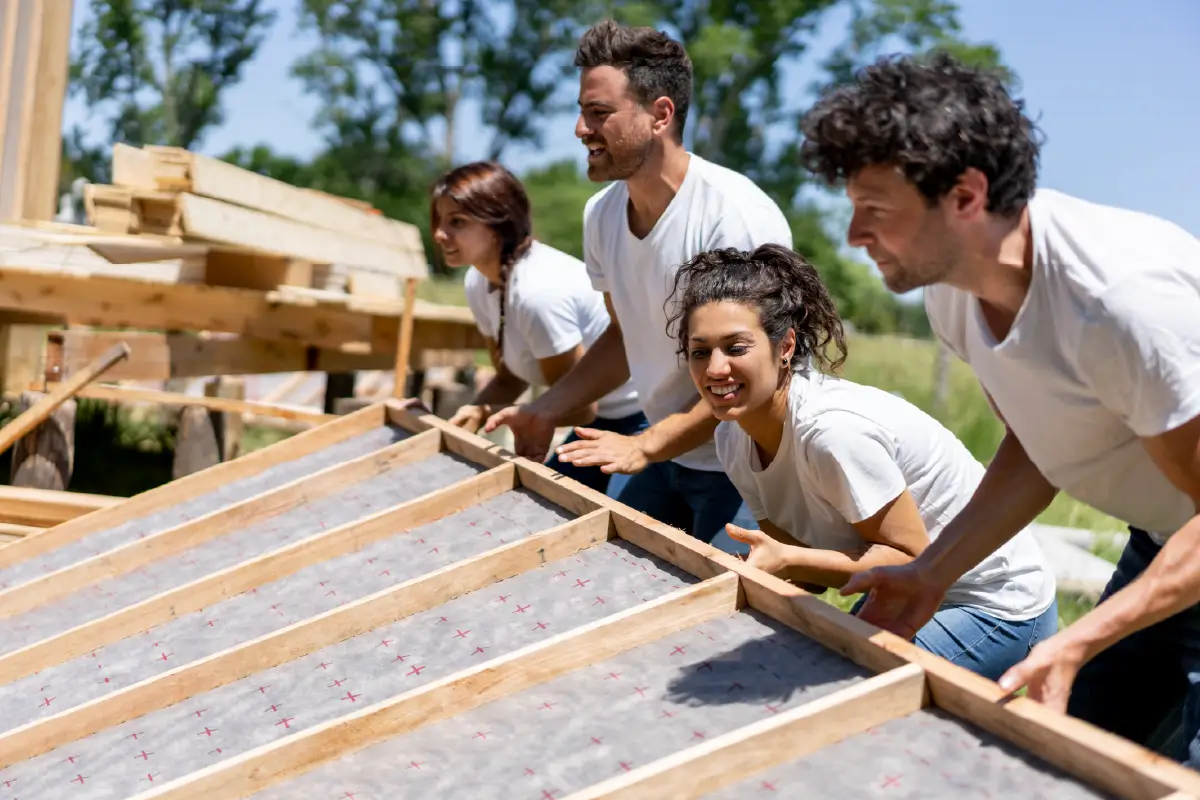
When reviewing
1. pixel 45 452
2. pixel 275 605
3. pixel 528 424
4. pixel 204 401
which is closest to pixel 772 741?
pixel 275 605

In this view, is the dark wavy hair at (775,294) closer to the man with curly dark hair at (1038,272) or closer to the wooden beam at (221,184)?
the man with curly dark hair at (1038,272)

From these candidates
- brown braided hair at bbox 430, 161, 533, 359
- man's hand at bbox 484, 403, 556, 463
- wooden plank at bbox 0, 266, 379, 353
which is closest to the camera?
man's hand at bbox 484, 403, 556, 463

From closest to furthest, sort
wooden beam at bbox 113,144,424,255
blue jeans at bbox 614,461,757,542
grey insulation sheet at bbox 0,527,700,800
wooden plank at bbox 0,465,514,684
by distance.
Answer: grey insulation sheet at bbox 0,527,700,800
wooden plank at bbox 0,465,514,684
blue jeans at bbox 614,461,757,542
wooden beam at bbox 113,144,424,255

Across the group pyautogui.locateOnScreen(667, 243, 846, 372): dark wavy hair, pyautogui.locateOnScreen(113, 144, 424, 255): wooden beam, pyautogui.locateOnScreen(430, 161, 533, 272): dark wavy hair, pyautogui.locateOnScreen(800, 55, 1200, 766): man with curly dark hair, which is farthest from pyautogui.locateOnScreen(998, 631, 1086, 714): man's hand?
pyautogui.locateOnScreen(113, 144, 424, 255): wooden beam

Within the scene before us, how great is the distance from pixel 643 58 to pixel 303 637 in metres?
1.99

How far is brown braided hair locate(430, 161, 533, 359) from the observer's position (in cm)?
447

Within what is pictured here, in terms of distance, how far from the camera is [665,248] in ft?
11.8

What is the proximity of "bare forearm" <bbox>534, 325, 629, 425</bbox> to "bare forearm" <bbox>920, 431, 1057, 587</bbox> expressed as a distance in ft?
6.27

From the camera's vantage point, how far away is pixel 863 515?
262 cm

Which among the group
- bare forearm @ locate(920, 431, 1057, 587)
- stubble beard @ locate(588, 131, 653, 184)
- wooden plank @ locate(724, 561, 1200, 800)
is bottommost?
wooden plank @ locate(724, 561, 1200, 800)

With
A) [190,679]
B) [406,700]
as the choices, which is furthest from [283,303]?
[406,700]

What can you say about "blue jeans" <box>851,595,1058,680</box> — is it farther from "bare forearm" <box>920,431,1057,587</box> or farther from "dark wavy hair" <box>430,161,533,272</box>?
"dark wavy hair" <box>430,161,533,272</box>

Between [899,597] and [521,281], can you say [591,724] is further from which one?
[521,281]

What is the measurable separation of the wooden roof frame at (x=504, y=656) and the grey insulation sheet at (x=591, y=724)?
40 millimetres
